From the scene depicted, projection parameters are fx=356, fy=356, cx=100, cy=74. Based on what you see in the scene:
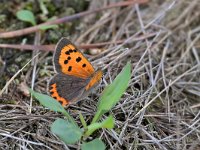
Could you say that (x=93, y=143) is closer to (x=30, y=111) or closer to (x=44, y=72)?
(x=30, y=111)

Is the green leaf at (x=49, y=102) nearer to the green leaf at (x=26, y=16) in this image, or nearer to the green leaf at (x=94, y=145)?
the green leaf at (x=94, y=145)

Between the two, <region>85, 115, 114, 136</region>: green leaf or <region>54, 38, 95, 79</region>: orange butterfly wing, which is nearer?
<region>85, 115, 114, 136</region>: green leaf

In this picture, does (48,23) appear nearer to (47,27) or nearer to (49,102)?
(47,27)

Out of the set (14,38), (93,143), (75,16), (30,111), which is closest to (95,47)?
(75,16)

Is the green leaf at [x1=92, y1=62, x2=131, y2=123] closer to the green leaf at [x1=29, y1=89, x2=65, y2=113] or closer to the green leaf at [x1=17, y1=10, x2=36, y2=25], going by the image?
the green leaf at [x1=29, y1=89, x2=65, y2=113]

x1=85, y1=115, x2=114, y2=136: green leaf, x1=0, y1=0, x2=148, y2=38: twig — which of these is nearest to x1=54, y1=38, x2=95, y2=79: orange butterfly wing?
x1=85, y1=115, x2=114, y2=136: green leaf

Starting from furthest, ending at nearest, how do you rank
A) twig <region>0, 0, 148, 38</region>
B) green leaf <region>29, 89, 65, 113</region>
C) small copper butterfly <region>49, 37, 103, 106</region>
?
twig <region>0, 0, 148, 38</region>, small copper butterfly <region>49, 37, 103, 106</region>, green leaf <region>29, 89, 65, 113</region>

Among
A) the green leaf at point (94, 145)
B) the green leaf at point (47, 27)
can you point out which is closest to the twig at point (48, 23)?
the green leaf at point (47, 27)
